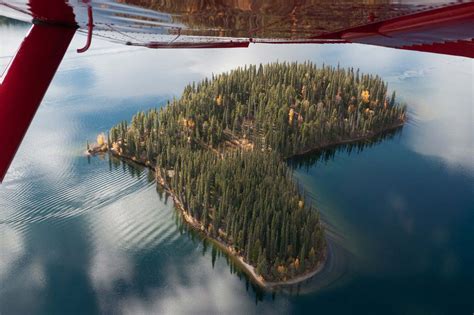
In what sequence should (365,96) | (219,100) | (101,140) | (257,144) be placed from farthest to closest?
(365,96) → (219,100) → (101,140) → (257,144)

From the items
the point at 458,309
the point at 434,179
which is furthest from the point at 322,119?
the point at 458,309

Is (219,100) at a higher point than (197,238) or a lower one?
higher

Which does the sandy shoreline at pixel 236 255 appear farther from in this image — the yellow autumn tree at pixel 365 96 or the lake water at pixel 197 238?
the yellow autumn tree at pixel 365 96

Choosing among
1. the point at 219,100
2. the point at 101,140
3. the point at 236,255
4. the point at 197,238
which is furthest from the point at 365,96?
the point at 236,255

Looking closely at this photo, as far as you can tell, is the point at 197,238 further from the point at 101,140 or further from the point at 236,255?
the point at 101,140

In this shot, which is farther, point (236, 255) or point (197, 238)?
point (197, 238)

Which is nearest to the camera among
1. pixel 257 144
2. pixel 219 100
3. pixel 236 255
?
pixel 236 255

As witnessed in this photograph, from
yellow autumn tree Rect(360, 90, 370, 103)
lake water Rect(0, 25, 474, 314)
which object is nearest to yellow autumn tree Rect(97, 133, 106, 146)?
lake water Rect(0, 25, 474, 314)

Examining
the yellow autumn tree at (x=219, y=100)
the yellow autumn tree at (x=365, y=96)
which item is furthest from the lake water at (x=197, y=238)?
the yellow autumn tree at (x=219, y=100)

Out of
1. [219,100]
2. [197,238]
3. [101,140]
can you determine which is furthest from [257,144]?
[101,140]

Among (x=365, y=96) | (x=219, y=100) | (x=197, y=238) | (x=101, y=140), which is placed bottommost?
(x=197, y=238)
